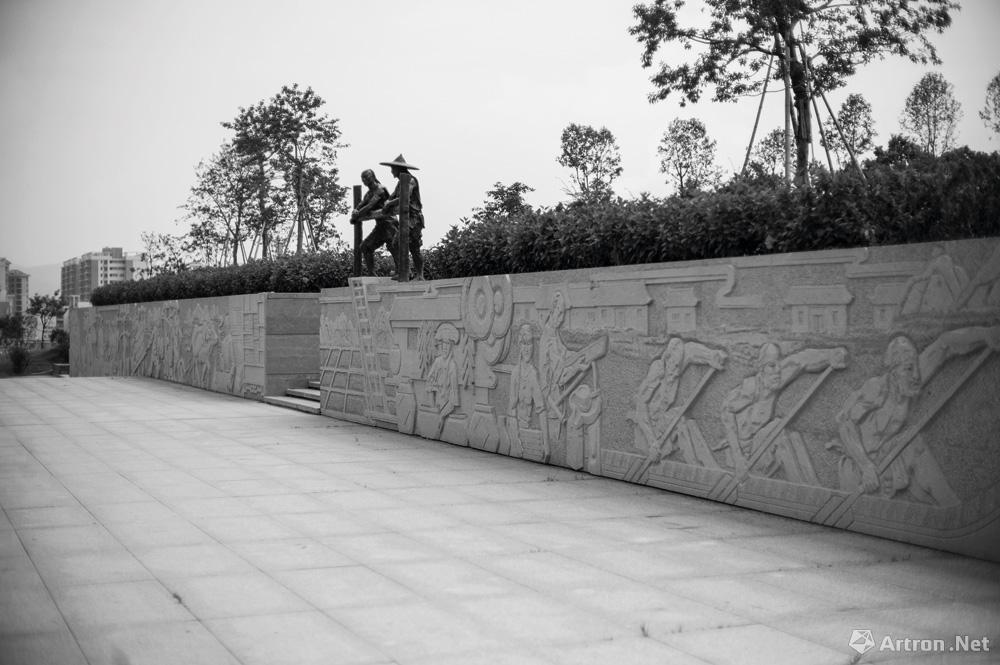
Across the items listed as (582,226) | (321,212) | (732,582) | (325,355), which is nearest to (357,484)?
(582,226)

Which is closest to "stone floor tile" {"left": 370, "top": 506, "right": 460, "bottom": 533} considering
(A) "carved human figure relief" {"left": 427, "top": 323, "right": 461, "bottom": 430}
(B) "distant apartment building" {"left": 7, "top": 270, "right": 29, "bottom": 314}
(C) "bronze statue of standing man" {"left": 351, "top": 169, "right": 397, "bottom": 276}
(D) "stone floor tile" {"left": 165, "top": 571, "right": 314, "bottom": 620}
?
(D) "stone floor tile" {"left": 165, "top": 571, "right": 314, "bottom": 620}

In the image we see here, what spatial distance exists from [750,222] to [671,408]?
1.51 metres

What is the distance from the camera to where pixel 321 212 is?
89.0ft

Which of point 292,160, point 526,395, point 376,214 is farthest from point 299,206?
point 526,395

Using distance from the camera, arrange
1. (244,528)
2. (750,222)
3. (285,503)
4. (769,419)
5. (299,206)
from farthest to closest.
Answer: (299,206) < (750,222) < (285,503) < (769,419) < (244,528)

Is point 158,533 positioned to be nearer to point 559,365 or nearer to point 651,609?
point 651,609

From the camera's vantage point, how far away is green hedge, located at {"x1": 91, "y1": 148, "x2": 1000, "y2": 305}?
5812mm

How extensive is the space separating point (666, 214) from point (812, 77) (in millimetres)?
10006

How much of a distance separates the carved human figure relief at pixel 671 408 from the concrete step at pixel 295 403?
23.8 feet

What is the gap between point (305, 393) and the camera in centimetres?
1529

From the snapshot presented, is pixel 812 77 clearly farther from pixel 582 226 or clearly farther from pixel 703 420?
pixel 703 420

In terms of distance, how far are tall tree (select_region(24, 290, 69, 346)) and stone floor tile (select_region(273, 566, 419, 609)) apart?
202ft

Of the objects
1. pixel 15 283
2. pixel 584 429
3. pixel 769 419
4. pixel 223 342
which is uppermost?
pixel 15 283

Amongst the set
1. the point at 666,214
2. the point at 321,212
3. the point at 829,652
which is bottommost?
the point at 829,652
